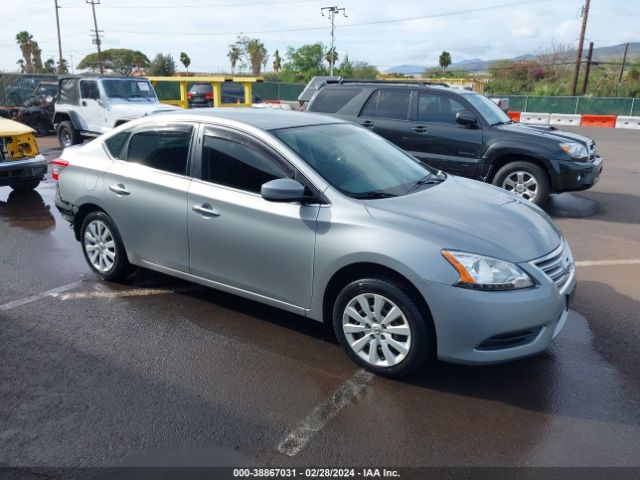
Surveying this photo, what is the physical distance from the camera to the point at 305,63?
62438 millimetres

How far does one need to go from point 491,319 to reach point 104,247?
11.9 ft

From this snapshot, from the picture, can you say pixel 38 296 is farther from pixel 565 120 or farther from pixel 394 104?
pixel 565 120

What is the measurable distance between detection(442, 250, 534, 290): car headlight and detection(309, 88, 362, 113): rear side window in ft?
21.2

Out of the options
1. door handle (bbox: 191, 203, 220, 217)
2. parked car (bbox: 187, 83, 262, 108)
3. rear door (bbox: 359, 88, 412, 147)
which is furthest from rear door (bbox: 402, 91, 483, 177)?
parked car (bbox: 187, 83, 262, 108)

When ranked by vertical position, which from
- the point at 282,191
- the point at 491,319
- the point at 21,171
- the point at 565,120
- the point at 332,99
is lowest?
the point at 565,120

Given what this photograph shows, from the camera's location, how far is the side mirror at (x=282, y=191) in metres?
3.67

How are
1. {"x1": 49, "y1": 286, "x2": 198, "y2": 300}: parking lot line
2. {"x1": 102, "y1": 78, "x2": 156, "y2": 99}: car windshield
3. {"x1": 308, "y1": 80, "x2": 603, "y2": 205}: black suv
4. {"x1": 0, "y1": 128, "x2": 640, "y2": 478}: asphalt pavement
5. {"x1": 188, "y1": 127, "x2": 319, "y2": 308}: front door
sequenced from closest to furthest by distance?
{"x1": 0, "y1": 128, "x2": 640, "y2": 478}: asphalt pavement, {"x1": 188, "y1": 127, "x2": 319, "y2": 308}: front door, {"x1": 49, "y1": 286, "x2": 198, "y2": 300}: parking lot line, {"x1": 308, "y1": 80, "x2": 603, "y2": 205}: black suv, {"x1": 102, "y1": 78, "x2": 156, "y2": 99}: car windshield

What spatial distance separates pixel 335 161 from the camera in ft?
13.6


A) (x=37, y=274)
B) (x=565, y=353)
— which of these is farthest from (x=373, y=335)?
(x=37, y=274)

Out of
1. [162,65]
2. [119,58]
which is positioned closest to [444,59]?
[162,65]

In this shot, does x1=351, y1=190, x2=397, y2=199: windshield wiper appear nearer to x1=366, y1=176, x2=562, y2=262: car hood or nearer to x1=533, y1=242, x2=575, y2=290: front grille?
x1=366, y1=176, x2=562, y2=262: car hood

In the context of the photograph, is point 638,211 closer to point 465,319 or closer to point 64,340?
point 465,319

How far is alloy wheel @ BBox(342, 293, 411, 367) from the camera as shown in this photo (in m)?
3.49

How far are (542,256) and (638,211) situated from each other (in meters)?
5.98
